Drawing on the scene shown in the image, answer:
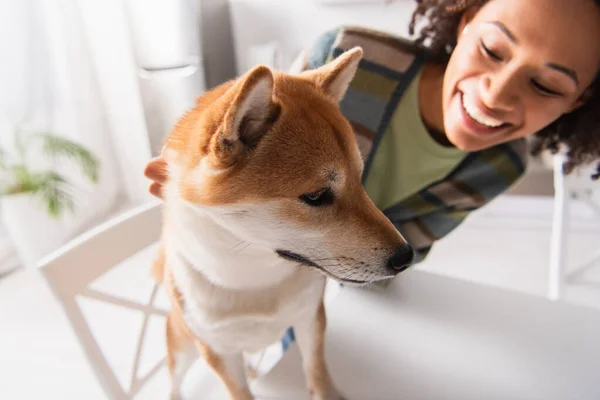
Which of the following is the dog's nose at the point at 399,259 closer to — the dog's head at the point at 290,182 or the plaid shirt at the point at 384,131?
the dog's head at the point at 290,182

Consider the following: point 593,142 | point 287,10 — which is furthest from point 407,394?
point 287,10

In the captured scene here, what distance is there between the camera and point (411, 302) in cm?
76

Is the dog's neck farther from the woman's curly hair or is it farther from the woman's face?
the woman's curly hair

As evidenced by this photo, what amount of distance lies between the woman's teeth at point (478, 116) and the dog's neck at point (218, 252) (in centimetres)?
35

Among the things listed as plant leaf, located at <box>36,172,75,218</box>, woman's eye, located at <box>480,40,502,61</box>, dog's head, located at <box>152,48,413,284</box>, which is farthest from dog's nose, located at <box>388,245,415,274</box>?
plant leaf, located at <box>36,172,75,218</box>

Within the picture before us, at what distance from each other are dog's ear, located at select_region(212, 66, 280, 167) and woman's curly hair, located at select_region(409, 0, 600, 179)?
474 mm

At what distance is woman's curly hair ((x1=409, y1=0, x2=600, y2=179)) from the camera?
0.75 metres

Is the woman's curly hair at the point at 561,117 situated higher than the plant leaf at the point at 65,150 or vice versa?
the woman's curly hair at the point at 561,117

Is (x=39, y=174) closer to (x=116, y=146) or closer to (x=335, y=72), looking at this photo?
(x=116, y=146)

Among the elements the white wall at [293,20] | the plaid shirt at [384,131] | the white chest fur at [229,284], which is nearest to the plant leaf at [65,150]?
the white wall at [293,20]

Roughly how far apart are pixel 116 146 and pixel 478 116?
66.8 inches

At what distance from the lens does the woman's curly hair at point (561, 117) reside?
0.75 meters

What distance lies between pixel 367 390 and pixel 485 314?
250mm

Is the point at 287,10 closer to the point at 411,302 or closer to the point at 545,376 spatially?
the point at 411,302
